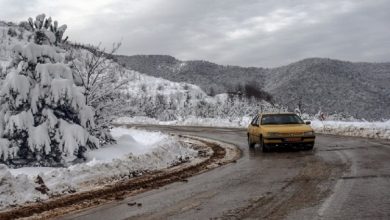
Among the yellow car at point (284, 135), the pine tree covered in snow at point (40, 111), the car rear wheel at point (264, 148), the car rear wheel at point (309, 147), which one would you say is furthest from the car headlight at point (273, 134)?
the pine tree covered in snow at point (40, 111)

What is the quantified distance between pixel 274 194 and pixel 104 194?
10.7ft

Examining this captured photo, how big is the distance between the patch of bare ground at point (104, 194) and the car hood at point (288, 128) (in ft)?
11.4

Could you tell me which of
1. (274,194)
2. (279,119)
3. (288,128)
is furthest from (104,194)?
(279,119)

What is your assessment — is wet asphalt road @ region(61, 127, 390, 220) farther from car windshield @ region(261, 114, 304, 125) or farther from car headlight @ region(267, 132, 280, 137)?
car windshield @ region(261, 114, 304, 125)

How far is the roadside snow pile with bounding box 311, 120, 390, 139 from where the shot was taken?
24.4 metres

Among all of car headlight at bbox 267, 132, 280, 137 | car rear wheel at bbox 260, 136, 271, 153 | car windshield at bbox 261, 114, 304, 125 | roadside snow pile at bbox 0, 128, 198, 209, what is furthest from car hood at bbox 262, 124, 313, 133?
roadside snow pile at bbox 0, 128, 198, 209

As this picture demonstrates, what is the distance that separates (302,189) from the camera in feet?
30.7

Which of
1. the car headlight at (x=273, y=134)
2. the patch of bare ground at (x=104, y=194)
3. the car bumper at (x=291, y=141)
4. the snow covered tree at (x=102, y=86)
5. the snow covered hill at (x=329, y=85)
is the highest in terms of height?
the snow covered hill at (x=329, y=85)

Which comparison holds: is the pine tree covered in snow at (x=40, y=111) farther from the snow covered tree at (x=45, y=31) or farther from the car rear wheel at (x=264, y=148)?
the car rear wheel at (x=264, y=148)

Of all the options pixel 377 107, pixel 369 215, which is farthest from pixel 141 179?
pixel 377 107

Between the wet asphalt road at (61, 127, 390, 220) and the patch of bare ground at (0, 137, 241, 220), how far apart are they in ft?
1.23

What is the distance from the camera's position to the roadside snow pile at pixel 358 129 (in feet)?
80.0

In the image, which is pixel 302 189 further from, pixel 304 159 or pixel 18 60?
pixel 18 60

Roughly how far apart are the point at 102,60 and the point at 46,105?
4.70 meters
